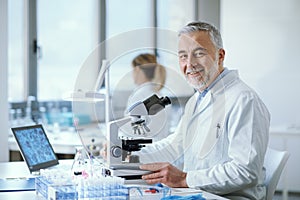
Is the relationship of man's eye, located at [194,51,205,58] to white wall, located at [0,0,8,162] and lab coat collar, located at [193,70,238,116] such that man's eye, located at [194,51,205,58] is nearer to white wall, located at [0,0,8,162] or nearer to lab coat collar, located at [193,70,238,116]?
lab coat collar, located at [193,70,238,116]

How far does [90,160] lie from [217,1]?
9.19 feet

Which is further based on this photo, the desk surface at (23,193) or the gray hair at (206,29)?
the gray hair at (206,29)

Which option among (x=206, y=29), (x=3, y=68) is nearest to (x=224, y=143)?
(x=206, y=29)

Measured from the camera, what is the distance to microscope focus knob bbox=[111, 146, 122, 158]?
7.43ft

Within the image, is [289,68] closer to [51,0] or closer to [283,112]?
[283,112]

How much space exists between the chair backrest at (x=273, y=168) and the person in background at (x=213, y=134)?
0.18ft

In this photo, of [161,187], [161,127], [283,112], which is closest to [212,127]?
[161,127]

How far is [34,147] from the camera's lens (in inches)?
104

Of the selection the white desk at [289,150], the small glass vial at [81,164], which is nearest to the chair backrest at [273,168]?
the small glass vial at [81,164]

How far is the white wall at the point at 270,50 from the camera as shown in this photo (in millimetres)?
4117

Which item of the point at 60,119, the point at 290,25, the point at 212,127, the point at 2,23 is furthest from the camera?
the point at 60,119

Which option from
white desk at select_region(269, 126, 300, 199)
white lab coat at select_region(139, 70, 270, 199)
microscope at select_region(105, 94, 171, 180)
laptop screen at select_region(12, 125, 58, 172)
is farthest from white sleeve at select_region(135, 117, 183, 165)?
white desk at select_region(269, 126, 300, 199)

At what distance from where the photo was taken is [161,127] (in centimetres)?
252

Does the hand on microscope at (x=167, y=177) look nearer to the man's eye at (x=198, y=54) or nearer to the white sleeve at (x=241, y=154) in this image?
the white sleeve at (x=241, y=154)
